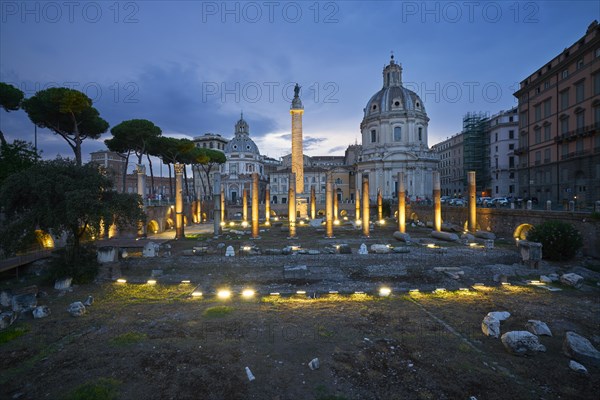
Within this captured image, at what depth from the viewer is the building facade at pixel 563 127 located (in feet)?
91.9

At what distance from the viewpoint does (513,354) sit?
23.3 ft

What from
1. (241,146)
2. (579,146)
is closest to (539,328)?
(579,146)

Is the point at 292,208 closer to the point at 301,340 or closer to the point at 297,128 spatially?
the point at 297,128

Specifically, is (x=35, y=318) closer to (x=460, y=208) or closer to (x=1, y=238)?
(x=1, y=238)

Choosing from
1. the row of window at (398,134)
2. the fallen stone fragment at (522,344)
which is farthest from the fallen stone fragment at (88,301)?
the row of window at (398,134)

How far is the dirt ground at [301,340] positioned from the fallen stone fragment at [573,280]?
1.01ft

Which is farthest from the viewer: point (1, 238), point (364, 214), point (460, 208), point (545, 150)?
point (545, 150)

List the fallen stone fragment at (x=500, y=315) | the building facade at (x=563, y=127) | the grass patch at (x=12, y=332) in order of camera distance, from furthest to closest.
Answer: the building facade at (x=563, y=127), the fallen stone fragment at (x=500, y=315), the grass patch at (x=12, y=332)

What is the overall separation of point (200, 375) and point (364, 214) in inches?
795

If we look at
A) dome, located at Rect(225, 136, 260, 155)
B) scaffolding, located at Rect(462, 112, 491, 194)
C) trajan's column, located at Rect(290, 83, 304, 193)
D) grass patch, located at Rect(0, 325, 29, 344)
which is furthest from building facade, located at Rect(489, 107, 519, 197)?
grass patch, located at Rect(0, 325, 29, 344)

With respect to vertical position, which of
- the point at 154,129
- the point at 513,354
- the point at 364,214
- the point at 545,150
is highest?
the point at 154,129

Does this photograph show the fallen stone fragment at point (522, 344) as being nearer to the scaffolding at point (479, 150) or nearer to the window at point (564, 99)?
the window at point (564, 99)

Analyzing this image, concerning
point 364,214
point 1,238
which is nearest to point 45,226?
point 1,238

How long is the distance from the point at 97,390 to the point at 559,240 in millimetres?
18826
